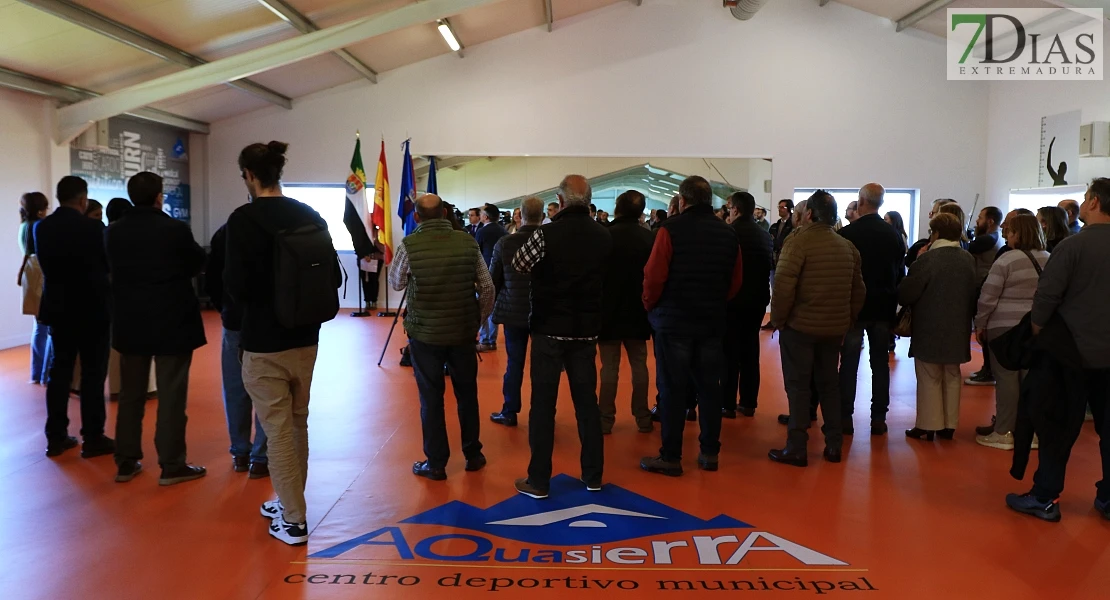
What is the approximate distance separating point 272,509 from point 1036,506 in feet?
12.0

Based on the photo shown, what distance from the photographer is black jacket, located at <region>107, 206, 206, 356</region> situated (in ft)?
12.3

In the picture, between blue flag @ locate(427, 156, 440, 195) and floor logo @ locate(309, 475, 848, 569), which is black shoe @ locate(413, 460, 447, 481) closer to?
floor logo @ locate(309, 475, 848, 569)

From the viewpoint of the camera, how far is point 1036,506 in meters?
3.65

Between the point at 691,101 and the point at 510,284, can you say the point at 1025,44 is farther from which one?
the point at 510,284

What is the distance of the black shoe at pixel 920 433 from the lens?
5.00m

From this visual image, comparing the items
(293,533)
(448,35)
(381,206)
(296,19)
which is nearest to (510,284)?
(293,533)

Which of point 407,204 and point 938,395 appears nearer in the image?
point 938,395

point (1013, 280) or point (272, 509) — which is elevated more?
point (1013, 280)

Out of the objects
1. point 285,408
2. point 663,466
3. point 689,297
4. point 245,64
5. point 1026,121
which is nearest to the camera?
point 285,408

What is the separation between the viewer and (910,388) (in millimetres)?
6711

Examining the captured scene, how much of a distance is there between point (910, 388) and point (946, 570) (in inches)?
156

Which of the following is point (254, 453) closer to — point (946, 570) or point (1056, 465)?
point (946, 570)

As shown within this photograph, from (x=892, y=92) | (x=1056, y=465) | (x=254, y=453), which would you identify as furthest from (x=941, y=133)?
(x=254, y=453)

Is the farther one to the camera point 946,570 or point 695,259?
point 695,259
